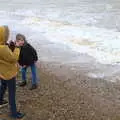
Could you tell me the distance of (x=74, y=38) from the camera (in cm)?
1734

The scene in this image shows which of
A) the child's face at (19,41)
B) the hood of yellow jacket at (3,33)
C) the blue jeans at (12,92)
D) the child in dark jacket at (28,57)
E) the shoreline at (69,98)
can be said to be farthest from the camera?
the child in dark jacket at (28,57)

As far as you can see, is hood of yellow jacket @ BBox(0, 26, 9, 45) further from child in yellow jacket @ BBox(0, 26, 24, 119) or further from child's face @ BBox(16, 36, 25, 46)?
child's face @ BBox(16, 36, 25, 46)

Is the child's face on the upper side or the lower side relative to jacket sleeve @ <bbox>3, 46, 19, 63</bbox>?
upper

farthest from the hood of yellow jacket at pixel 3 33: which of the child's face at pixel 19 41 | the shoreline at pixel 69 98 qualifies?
Answer: the shoreline at pixel 69 98

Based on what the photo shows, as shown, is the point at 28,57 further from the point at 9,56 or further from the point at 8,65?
the point at 9,56

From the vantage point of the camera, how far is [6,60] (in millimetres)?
6852

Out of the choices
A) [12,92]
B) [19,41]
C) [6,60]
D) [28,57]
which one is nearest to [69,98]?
[28,57]

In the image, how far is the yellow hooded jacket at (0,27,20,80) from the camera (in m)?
6.73

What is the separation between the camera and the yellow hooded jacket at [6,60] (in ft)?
22.1

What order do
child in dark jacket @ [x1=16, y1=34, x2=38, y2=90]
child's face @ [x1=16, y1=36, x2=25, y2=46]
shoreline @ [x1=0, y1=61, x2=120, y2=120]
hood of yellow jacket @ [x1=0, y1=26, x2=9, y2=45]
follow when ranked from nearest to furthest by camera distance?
1. hood of yellow jacket @ [x1=0, y1=26, x2=9, y2=45]
2. shoreline @ [x1=0, y1=61, x2=120, y2=120]
3. child's face @ [x1=16, y1=36, x2=25, y2=46]
4. child in dark jacket @ [x1=16, y1=34, x2=38, y2=90]

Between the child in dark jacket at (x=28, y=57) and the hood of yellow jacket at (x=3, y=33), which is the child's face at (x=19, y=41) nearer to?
the child in dark jacket at (x=28, y=57)

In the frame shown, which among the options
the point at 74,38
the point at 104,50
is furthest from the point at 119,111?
the point at 74,38

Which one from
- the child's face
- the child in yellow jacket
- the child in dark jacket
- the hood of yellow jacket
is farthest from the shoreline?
the hood of yellow jacket

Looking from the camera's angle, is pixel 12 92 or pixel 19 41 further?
pixel 19 41
